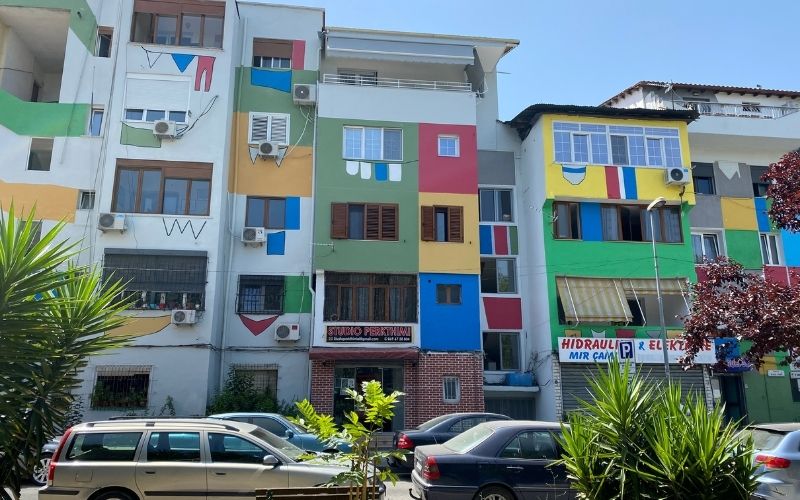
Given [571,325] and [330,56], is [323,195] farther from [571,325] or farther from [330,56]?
[571,325]

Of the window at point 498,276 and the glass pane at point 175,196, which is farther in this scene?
the window at point 498,276

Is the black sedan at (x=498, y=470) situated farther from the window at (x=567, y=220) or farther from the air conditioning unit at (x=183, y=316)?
the window at (x=567, y=220)

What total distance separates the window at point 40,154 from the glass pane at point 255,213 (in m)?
6.94

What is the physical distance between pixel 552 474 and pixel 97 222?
16.8 meters

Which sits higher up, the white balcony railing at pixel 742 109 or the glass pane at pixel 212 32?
the glass pane at pixel 212 32

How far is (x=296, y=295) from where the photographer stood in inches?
843

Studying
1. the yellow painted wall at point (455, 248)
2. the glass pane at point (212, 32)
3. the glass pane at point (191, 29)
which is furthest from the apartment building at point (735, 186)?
the glass pane at point (191, 29)

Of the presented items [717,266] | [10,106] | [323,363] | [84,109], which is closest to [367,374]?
[323,363]

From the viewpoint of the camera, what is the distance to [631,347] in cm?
2155

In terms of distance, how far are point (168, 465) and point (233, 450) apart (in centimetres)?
89

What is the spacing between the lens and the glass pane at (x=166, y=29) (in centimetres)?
2262

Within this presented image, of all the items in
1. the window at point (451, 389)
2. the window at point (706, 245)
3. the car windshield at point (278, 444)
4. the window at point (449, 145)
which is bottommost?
the car windshield at point (278, 444)

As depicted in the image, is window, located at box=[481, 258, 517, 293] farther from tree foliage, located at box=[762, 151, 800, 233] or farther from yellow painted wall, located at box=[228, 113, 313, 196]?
tree foliage, located at box=[762, 151, 800, 233]

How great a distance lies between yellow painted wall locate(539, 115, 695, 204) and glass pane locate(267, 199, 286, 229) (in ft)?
31.5
